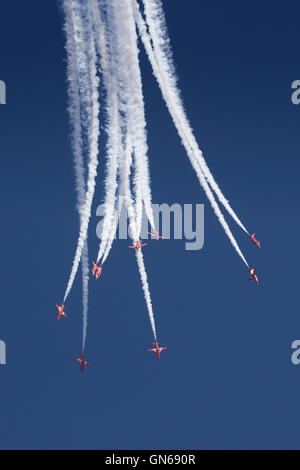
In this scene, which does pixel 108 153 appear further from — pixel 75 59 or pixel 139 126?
pixel 75 59

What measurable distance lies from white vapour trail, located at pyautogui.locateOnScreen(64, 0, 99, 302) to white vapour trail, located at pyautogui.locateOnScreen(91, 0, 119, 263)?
170 millimetres

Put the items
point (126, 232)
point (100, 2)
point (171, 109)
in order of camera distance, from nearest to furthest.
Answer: point (100, 2), point (171, 109), point (126, 232)

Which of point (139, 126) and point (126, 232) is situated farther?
point (126, 232)

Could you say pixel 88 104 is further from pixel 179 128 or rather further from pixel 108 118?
pixel 179 128

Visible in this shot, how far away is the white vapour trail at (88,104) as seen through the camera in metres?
9.84

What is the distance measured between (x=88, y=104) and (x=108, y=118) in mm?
495

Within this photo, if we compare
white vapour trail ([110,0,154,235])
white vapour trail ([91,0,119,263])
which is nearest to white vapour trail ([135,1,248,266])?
white vapour trail ([110,0,154,235])

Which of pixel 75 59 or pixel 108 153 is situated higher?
pixel 75 59

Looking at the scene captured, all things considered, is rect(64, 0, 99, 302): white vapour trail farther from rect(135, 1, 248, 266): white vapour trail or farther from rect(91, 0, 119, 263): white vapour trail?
rect(135, 1, 248, 266): white vapour trail

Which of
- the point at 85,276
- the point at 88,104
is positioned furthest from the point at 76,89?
the point at 85,276

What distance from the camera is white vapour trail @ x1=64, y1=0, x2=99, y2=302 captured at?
984 cm

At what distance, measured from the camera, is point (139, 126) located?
34.4 feet

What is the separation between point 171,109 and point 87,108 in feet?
5.52

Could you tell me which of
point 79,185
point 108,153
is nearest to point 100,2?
point 108,153
